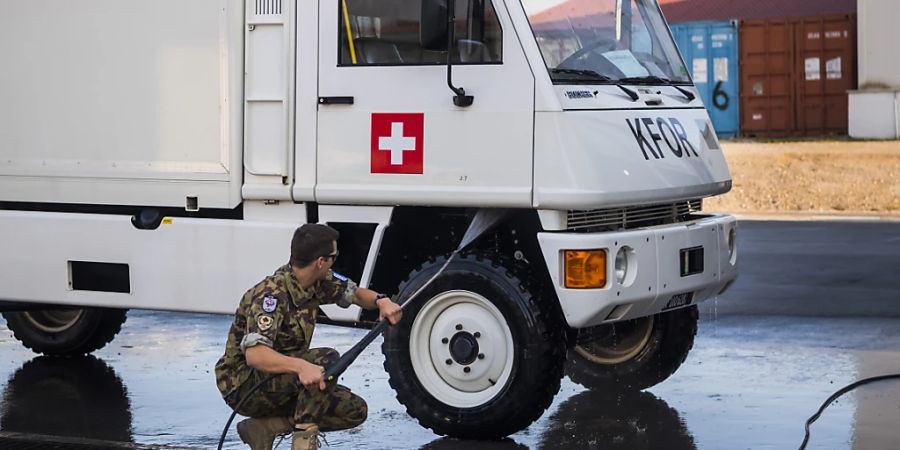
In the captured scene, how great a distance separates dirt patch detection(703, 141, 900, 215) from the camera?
21.9 meters

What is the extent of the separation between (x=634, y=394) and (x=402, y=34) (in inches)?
97.3

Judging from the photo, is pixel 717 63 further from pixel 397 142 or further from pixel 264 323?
pixel 264 323

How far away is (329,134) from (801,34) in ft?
93.9

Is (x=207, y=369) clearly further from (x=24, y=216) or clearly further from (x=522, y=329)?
(x=522, y=329)

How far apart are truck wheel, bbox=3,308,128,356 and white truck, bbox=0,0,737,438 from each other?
147 centimetres

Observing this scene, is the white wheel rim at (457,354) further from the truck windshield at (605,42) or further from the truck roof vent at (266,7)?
the truck roof vent at (266,7)

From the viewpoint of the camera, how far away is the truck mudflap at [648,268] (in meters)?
7.80

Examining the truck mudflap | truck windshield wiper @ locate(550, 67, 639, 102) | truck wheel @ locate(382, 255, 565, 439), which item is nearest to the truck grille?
the truck mudflap

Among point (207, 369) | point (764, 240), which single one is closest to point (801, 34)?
point (764, 240)

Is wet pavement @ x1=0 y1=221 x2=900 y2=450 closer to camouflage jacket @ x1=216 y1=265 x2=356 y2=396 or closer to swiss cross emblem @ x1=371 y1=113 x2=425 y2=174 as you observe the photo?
swiss cross emblem @ x1=371 y1=113 x2=425 y2=174

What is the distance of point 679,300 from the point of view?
848cm

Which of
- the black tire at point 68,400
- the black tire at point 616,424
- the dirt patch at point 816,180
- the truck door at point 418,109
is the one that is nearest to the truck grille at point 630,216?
the truck door at point 418,109

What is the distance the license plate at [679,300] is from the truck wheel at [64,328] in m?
4.03

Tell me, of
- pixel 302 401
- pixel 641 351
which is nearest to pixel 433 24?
pixel 302 401
